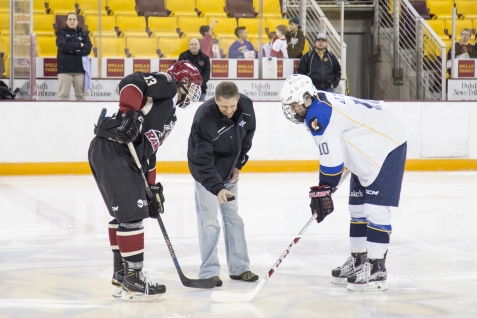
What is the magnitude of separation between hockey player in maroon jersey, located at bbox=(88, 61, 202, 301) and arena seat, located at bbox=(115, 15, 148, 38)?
6230 mm

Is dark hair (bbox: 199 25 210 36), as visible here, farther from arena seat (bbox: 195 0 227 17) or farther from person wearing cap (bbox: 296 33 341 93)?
person wearing cap (bbox: 296 33 341 93)

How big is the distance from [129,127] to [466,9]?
9.99 meters

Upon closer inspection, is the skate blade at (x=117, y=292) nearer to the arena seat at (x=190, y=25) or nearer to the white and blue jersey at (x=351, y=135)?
the white and blue jersey at (x=351, y=135)

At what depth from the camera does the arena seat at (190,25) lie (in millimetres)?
10172

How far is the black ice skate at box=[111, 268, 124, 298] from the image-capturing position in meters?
4.05

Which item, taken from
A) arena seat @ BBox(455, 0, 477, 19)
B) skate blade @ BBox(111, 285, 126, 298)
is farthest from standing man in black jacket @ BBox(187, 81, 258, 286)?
arena seat @ BBox(455, 0, 477, 19)

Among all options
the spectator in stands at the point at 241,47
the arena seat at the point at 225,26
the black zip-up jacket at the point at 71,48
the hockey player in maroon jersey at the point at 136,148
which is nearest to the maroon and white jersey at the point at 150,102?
the hockey player in maroon jersey at the point at 136,148

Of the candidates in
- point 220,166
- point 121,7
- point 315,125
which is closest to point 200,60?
point 121,7

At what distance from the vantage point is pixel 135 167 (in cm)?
393

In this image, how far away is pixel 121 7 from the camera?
10805 millimetres

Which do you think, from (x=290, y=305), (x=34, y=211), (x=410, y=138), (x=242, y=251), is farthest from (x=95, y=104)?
(x=290, y=305)

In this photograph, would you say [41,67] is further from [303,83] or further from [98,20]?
[303,83]

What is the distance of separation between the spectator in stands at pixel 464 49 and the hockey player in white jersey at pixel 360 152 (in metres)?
6.94

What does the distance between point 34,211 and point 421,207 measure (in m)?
3.55
